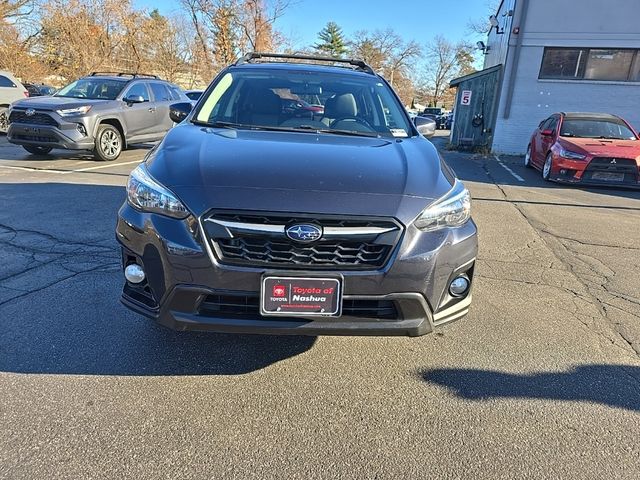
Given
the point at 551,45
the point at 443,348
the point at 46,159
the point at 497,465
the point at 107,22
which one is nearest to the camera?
the point at 497,465

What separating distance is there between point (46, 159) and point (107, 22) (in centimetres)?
2129

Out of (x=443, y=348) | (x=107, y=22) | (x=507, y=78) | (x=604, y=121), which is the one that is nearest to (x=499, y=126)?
(x=507, y=78)

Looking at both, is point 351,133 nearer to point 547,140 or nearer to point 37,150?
point 547,140

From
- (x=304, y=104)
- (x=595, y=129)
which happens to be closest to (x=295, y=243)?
(x=304, y=104)

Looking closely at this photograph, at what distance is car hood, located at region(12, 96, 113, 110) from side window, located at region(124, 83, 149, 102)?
77 centimetres

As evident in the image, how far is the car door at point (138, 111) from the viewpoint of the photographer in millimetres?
9969

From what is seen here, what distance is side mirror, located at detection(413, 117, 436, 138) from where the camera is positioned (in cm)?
385

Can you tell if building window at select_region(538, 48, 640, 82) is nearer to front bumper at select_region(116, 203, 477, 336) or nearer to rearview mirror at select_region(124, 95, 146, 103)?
rearview mirror at select_region(124, 95, 146, 103)

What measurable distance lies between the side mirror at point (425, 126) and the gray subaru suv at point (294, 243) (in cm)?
138

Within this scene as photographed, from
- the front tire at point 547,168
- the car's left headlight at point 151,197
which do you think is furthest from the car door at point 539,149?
the car's left headlight at point 151,197

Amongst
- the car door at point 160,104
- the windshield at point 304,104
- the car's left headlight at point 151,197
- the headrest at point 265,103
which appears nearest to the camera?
the car's left headlight at point 151,197

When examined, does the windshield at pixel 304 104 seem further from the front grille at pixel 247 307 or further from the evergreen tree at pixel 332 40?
the evergreen tree at pixel 332 40

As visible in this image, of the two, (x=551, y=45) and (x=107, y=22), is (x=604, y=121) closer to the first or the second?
(x=551, y=45)

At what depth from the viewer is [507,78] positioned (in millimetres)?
15258
